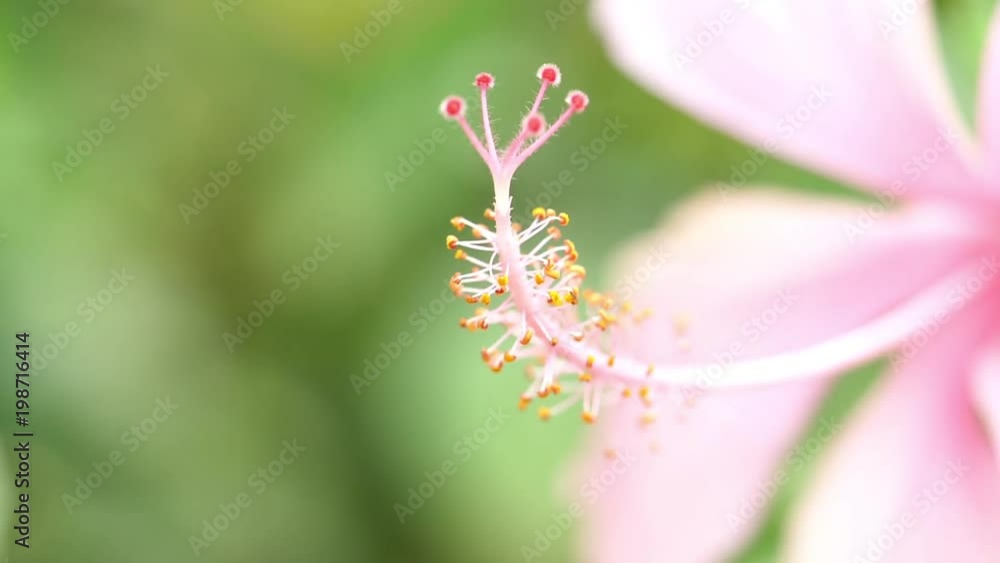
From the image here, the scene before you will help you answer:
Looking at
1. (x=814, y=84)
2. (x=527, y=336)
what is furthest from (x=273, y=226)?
(x=814, y=84)

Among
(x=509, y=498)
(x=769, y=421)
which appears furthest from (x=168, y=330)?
(x=769, y=421)

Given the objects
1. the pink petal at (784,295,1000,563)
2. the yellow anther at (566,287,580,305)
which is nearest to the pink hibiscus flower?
the pink petal at (784,295,1000,563)

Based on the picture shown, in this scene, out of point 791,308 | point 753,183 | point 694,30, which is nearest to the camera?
point 694,30

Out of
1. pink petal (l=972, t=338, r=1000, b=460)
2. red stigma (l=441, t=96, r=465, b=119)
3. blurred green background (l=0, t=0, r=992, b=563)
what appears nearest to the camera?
red stigma (l=441, t=96, r=465, b=119)

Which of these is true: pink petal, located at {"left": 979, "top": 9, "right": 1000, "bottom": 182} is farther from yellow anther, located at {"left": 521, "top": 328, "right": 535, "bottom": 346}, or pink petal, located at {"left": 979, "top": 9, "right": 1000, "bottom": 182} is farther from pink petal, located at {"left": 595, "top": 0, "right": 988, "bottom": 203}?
yellow anther, located at {"left": 521, "top": 328, "right": 535, "bottom": 346}

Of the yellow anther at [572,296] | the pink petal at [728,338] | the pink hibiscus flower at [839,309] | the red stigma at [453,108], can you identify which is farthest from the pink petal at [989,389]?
the red stigma at [453,108]

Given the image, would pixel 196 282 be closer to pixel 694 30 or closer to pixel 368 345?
pixel 368 345

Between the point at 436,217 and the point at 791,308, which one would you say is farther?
the point at 436,217

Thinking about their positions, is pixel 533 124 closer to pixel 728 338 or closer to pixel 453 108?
pixel 453 108
